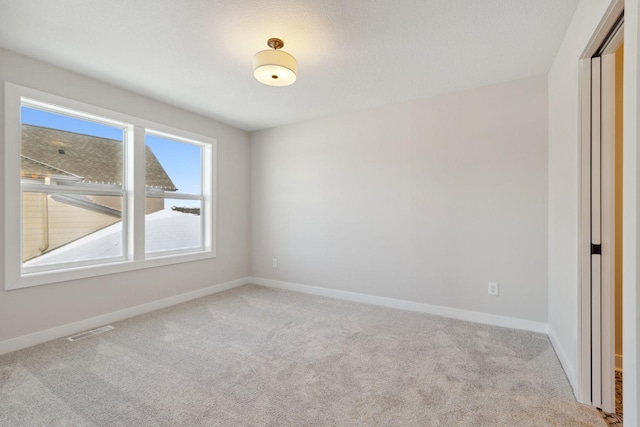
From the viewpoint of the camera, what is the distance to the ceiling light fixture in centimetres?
219

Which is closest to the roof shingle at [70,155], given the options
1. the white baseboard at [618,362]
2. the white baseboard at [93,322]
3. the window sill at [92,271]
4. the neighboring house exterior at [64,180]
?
the neighboring house exterior at [64,180]

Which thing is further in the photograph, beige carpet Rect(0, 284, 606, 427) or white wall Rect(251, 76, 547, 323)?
white wall Rect(251, 76, 547, 323)

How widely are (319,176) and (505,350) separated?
2.86 m

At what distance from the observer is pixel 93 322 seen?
294cm

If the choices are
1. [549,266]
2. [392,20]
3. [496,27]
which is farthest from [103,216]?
[549,266]

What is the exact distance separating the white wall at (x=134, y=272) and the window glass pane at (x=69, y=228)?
254 mm

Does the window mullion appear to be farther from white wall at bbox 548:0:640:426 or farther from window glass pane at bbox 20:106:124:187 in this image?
white wall at bbox 548:0:640:426

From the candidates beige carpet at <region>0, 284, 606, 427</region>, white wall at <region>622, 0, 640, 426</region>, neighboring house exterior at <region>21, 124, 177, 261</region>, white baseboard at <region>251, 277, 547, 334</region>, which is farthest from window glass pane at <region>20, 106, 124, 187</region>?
white wall at <region>622, 0, 640, 426</region>

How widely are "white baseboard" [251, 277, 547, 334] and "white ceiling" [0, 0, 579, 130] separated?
94.5 inches

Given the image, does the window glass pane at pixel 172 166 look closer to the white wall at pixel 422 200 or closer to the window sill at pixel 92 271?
the window sill at pixel 92 271

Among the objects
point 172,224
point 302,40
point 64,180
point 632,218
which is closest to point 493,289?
point 632,218

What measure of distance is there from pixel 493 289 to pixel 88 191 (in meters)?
4.28

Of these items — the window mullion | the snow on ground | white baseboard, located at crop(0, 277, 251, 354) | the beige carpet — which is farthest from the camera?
the window mullion

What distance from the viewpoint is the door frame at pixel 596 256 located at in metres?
1.74
